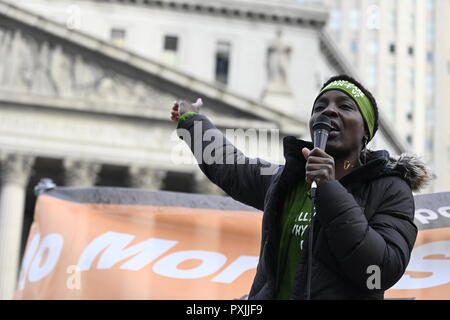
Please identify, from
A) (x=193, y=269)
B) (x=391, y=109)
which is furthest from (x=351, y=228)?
(x=391, y=109)

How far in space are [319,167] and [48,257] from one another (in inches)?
180

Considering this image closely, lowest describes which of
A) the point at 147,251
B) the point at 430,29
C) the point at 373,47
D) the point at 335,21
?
the point at 147,251

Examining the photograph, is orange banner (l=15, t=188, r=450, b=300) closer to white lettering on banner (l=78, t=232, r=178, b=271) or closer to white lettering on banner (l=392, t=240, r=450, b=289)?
white lettering on banner (l=78, t=232, r=178, b=271)

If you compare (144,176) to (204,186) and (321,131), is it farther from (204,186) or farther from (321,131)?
(321,131)

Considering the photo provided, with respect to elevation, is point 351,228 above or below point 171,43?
below

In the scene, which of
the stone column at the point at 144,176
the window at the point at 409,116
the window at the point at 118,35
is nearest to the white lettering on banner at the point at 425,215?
the stone column at the point at 144,176

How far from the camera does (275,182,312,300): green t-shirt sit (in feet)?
10.9

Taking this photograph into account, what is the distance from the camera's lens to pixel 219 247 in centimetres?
659

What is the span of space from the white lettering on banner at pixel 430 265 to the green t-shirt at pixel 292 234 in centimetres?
241

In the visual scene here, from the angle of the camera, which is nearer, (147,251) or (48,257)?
(147,251)

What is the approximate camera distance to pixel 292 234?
338 centimetres

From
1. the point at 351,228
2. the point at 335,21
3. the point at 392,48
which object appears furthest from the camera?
the point at 335,21

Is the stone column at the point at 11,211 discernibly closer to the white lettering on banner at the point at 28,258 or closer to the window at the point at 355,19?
the white lettering on banner at the point at 28,258

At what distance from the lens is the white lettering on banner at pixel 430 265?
560 cm
